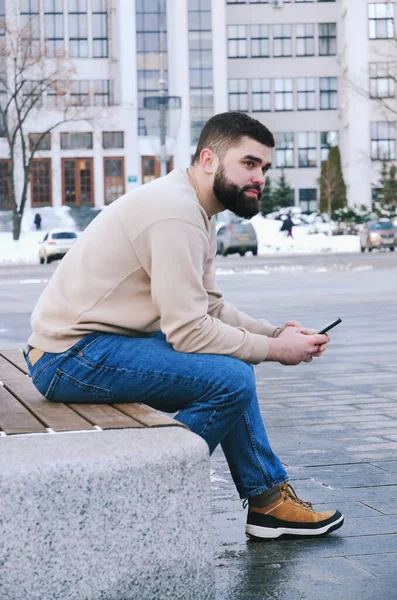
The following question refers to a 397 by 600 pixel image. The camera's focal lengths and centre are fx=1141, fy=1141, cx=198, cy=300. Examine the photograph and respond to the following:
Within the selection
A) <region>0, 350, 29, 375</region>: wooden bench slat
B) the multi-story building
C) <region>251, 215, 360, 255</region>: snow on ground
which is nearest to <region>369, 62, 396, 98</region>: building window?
the multi-story building

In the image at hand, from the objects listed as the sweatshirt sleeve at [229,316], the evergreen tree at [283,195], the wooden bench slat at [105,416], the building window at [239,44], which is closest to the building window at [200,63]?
the evergreen tree at [283,195]

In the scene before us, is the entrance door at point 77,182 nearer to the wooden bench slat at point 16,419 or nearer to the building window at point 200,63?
the building window at point 200,63

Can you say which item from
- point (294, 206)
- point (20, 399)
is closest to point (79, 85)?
point (294, 206)

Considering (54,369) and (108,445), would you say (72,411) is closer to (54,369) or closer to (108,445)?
(54,369)

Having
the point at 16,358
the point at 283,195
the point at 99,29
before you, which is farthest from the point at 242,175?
the point at 283,195

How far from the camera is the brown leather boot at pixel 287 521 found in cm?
402

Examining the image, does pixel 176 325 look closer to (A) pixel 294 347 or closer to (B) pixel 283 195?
(A) pixel 294 347

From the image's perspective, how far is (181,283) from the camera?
143 inches

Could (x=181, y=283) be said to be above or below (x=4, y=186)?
below

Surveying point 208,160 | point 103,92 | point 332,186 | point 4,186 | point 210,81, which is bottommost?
point 208,160

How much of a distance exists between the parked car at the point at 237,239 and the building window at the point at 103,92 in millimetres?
34300

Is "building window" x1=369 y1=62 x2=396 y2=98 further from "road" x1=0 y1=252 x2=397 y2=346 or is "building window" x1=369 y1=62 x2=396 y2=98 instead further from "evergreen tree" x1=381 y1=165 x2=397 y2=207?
"road" x1=0 y1=252 x2=397 y2=346

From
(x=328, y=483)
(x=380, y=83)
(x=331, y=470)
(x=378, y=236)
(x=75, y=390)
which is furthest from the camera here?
(x=380, y=83)

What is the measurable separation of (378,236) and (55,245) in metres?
12.8
